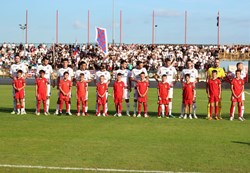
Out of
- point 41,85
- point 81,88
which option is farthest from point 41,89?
point 81,88

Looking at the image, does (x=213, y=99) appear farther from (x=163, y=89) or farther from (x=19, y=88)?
(x=19, y=88)

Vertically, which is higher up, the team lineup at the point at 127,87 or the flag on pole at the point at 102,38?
the flag on pole at the point at 102,38

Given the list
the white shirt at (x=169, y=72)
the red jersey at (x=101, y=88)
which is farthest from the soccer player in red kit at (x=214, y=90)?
the red jersey at (x=101, y=88)

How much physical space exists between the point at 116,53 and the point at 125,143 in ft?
124

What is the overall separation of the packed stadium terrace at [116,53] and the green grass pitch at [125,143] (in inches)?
1081

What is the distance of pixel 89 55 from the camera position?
48.8 metres

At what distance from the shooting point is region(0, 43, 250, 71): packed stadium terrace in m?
45.0

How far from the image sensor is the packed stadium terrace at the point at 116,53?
148ft

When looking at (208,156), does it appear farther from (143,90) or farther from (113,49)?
(113,49)

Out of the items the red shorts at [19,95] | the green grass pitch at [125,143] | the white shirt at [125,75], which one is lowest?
the green grass pitch at [125,143]

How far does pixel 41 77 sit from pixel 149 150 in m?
A: 7.87

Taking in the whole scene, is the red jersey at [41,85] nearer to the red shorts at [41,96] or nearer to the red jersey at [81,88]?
the red shorts at [41,96]

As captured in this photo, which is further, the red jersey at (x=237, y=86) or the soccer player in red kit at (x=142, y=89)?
the soccer player in red kit at (x=142, y=89)

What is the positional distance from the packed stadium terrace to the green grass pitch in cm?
2745
